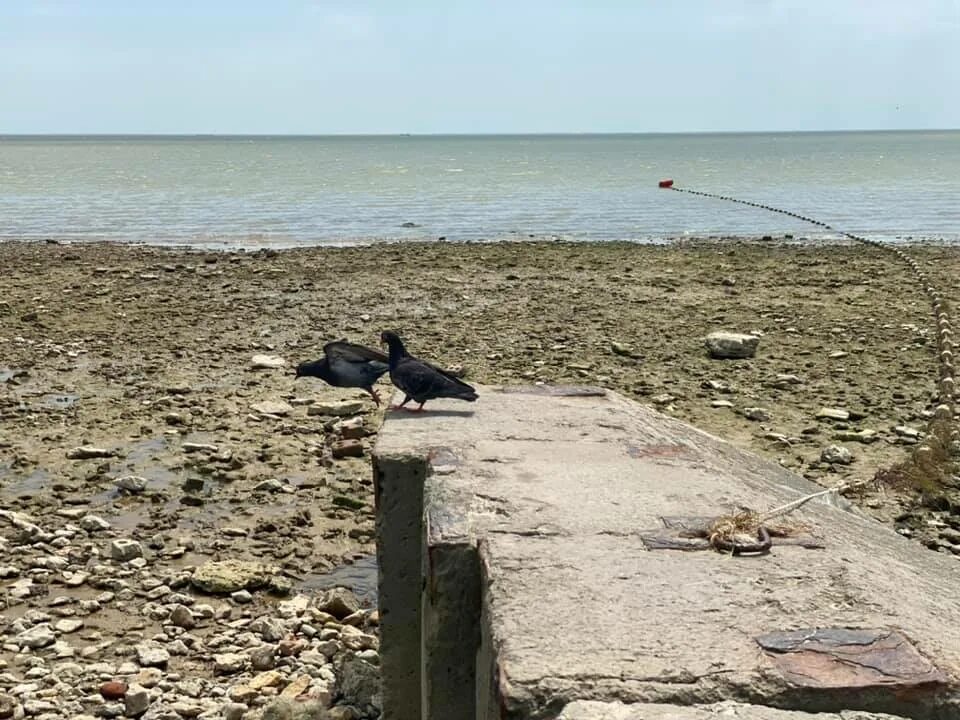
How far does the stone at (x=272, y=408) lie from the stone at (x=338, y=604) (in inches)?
128

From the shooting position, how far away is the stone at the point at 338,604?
4934 mm

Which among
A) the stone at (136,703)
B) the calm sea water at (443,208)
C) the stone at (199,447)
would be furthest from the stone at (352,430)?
the calm sea water at (443,208)

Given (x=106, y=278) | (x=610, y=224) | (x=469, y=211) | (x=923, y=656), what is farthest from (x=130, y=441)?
(x=469, y=211)

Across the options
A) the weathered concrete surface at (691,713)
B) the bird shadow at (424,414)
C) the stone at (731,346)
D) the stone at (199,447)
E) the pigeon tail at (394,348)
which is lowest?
the stone at (199,447)

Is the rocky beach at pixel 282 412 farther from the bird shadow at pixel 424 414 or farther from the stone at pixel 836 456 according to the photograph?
the bird shadow at pixel 424 414

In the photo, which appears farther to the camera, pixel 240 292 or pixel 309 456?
pixel 240 292

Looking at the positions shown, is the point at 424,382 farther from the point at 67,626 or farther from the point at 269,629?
the point at 67,626

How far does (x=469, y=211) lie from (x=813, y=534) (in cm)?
2767

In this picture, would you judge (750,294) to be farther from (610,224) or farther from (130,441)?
(610,224)

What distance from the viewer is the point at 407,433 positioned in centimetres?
416

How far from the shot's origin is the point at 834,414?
324 inches

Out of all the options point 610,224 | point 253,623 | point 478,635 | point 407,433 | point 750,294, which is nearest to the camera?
point 478,635

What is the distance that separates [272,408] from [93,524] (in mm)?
2503

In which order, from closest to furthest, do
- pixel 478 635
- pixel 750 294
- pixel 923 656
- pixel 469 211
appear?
pixel 923 656, pixel 478 635, pixel 750 294, pixel 469 211
